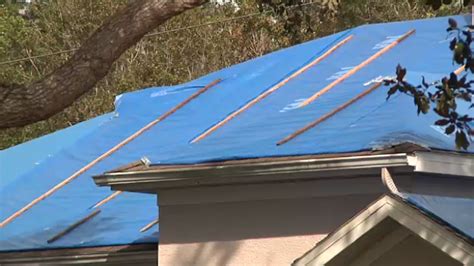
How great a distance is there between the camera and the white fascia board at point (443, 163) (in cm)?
946

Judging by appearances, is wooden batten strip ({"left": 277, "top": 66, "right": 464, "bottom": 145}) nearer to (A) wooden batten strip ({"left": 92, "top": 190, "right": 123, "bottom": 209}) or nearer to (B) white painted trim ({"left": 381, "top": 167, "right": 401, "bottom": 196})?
(B) white painted trim ({"left": 381, "top": 167, "right": 401, "bottom": 196})

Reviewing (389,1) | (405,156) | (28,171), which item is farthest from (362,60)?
(389,1)

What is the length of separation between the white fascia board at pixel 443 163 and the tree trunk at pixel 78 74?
105 inches

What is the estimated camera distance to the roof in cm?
824

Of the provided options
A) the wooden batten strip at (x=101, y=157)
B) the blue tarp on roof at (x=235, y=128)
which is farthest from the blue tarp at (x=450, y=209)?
the wooden batten strip at (x=101, y=157)

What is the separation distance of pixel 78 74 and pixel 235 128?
403 centimetres

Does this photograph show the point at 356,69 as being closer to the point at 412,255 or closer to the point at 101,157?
the point at 412,255

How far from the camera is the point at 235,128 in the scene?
38.7ft

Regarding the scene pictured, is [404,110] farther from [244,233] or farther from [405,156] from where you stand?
[244,233]

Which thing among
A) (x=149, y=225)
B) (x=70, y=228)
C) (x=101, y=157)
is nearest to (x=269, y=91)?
(x=149, y=225)

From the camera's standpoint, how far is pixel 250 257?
10.8 meters

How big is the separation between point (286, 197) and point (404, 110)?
4.50 feet

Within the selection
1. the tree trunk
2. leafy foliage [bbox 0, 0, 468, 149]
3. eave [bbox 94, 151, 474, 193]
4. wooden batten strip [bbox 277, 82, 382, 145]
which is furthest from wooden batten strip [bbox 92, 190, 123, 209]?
leafy foliage [bbox 0, 0, 468, 149]

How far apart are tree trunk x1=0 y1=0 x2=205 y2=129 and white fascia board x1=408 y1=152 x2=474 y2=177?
8.78ft
